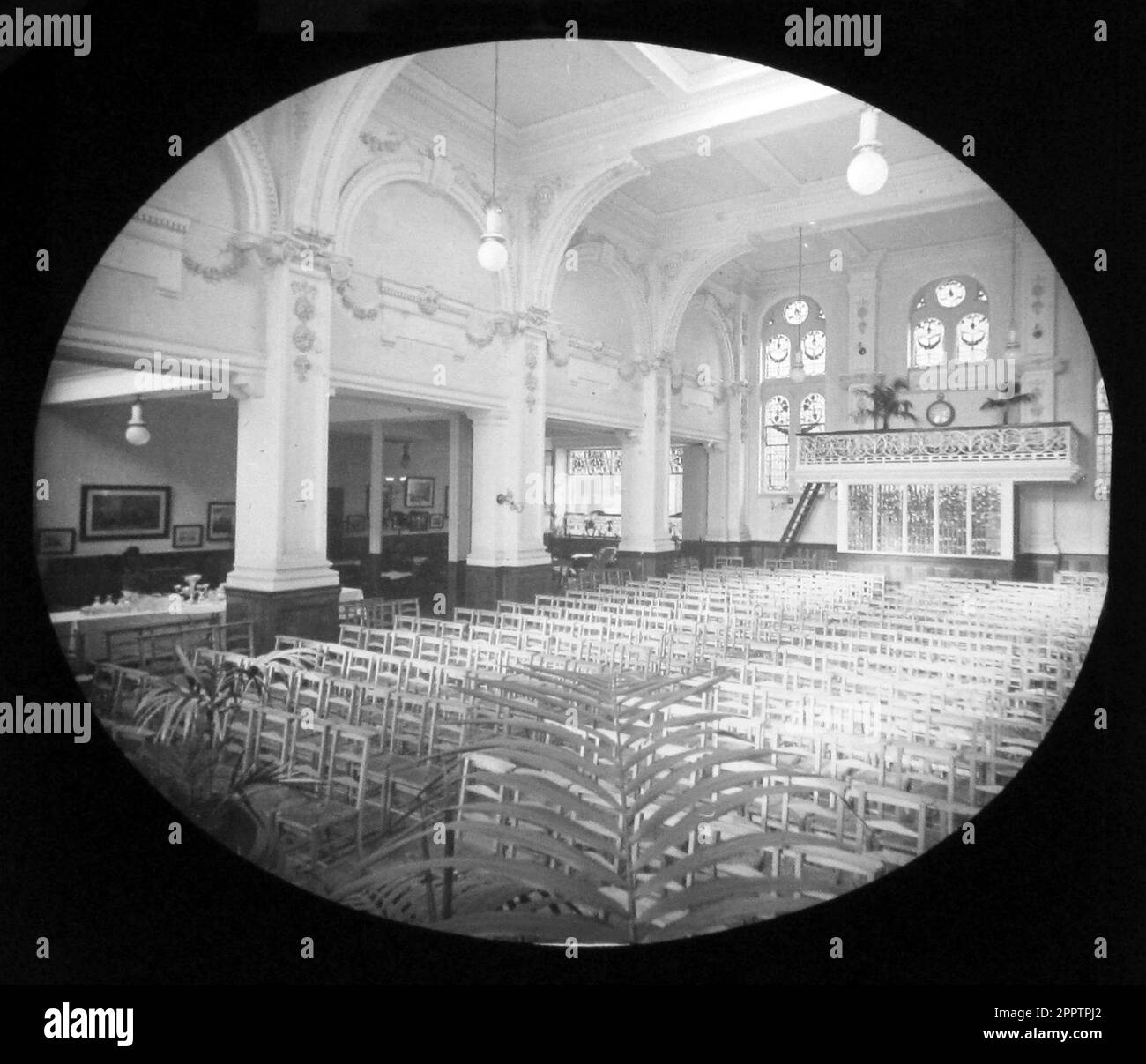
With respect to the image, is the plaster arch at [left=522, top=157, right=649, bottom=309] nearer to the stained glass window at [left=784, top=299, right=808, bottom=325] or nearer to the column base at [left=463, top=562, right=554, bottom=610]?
the column base at [left=463, top=562, right=554, bottom=610]

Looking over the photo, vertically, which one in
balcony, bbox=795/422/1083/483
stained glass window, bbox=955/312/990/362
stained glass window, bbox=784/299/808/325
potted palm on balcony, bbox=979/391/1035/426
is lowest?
balcony, bbox=795/422/1083/483

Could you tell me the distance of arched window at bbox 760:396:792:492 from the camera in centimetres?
1594

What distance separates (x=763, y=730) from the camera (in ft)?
11.2

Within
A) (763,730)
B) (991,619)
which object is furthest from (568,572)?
(763,730)

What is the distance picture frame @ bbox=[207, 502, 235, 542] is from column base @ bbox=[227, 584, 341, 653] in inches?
17.5

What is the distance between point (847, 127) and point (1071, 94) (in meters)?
8.48

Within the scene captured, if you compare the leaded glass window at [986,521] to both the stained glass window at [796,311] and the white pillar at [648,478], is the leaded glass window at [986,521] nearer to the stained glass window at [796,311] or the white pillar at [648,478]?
the stained glass window at [796,311]

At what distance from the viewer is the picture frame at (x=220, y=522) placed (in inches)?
222

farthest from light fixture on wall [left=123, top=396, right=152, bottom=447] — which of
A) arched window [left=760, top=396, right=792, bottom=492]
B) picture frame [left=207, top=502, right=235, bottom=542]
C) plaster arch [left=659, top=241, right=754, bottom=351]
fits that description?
arched window [left=760, top=396, right=792, bottom=492]

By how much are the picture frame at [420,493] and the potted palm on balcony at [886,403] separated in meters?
7.87

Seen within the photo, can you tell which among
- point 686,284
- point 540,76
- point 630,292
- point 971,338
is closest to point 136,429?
point 540,76

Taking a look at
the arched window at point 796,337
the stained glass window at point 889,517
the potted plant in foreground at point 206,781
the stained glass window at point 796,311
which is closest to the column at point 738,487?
the arched window at point 796,337
